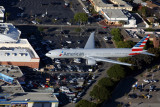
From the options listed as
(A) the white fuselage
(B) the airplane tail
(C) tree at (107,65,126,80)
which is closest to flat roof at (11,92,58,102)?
(A) the white fuselage

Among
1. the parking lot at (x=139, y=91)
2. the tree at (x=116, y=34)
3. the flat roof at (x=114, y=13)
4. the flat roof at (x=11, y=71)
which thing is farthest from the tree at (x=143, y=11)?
the flat roof at (x=11, y=71)

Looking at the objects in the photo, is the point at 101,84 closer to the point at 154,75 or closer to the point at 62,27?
the point at 154,75

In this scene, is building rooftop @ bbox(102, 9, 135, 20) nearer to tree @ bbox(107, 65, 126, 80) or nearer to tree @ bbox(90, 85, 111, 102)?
tree @ bbox(107, 65, 126, 80)

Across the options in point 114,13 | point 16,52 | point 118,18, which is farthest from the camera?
point 114,13

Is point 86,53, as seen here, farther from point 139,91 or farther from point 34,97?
point 34,97

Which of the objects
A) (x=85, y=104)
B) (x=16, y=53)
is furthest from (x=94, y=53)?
(x=85, y=104)

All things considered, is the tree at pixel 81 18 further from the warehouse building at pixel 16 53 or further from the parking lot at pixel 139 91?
the parking lot at pixel 139 91
